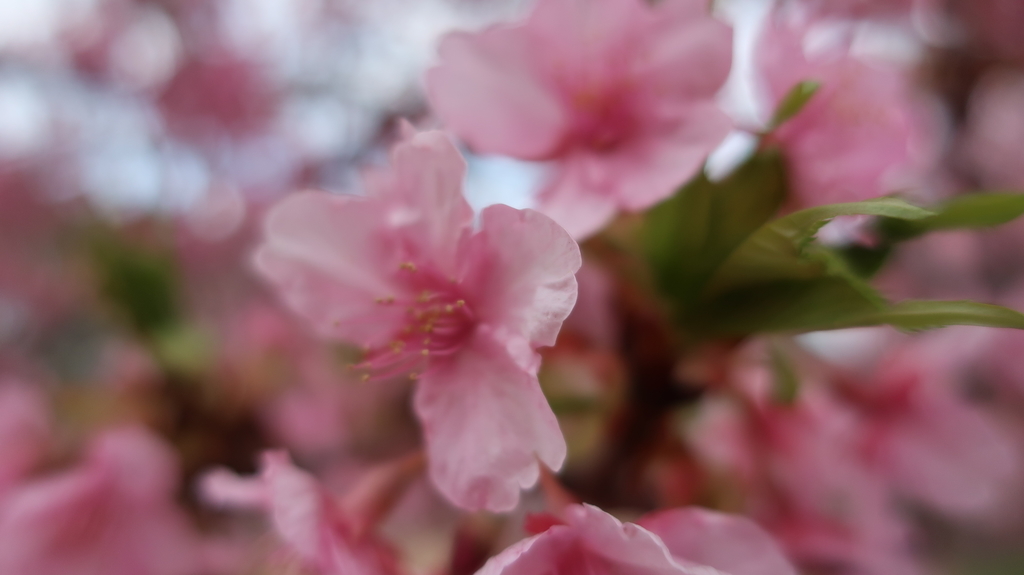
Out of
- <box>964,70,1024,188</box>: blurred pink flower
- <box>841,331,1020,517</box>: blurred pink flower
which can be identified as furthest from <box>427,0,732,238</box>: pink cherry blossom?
<box>964,70,1024,188</box>: blurred pink flower

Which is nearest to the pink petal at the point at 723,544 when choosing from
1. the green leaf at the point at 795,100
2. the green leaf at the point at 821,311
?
the green leaf at the point at 821,311

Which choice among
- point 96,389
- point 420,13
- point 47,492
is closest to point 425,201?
point 47,492

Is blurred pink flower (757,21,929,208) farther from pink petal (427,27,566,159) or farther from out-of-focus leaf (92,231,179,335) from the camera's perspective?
out-of-focus leaf (92,231,179,335)

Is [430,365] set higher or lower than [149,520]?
higher

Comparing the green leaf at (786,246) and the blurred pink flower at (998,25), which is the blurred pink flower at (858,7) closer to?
the blurred pink flower at (998,25)

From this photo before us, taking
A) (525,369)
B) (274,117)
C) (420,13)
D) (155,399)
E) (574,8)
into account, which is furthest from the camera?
(420,13)

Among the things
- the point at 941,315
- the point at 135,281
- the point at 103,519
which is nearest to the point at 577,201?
the point at 941,315

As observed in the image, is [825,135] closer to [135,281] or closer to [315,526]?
[315,526]

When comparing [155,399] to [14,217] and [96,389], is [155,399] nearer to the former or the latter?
[96,389]
